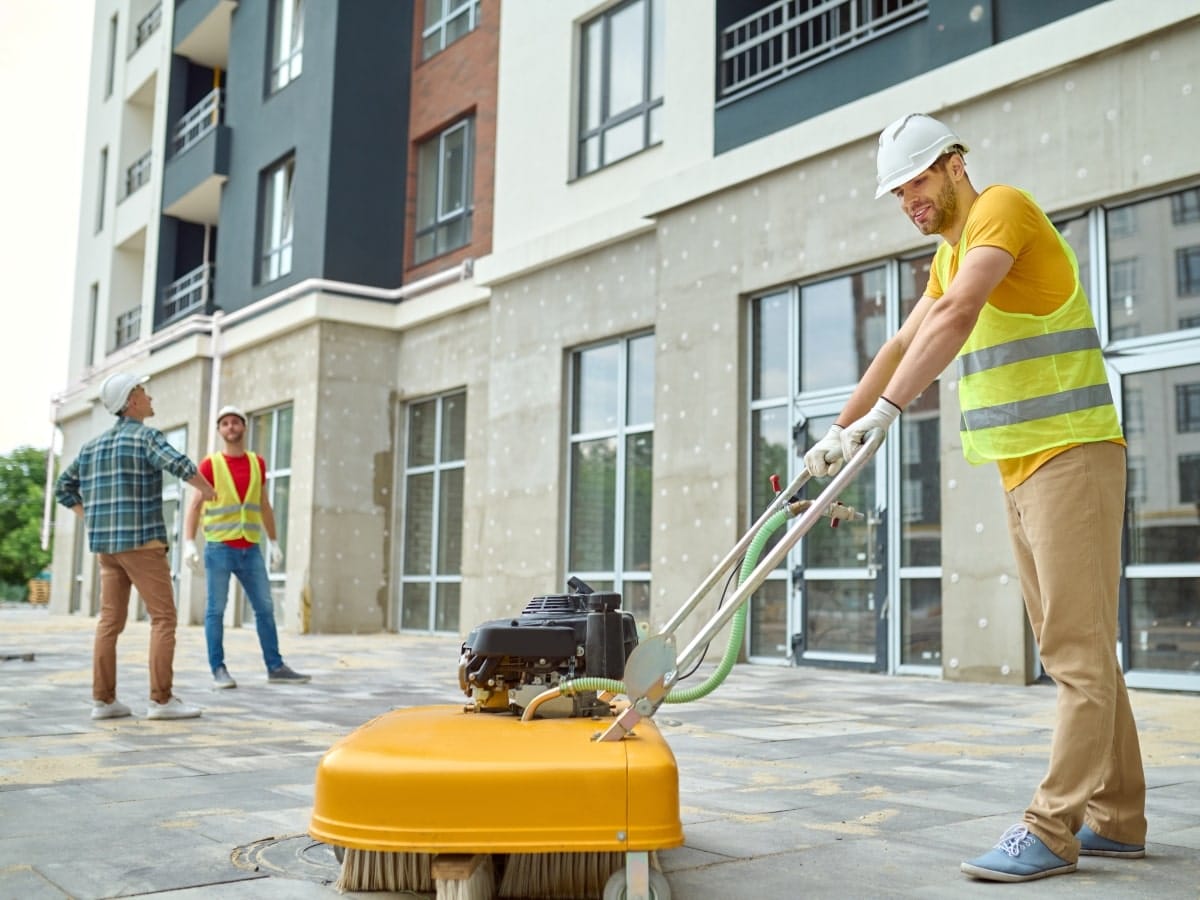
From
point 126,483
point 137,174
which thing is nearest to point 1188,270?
point 126,483

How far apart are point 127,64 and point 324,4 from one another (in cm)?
1059

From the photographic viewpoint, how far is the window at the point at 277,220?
19.0 meters

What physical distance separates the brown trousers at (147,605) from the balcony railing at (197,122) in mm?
16090

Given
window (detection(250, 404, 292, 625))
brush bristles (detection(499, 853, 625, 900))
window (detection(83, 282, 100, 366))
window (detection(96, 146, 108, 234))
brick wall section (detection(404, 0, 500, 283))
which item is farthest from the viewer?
window (detection(96, 146, 108, 234))

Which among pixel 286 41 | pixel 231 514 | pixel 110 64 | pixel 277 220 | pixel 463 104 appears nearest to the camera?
pixel 231 514

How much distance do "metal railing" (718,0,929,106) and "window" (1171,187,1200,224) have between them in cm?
273

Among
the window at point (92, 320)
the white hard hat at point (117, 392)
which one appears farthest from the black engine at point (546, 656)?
the window at point (92, 320)

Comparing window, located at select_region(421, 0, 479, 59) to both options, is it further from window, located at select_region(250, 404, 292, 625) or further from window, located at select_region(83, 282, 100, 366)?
window, located at select_region(83, 282, 100, 366)

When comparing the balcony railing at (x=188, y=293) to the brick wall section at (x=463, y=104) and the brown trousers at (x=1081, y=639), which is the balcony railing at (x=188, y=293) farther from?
the brown trousers at (x=1081, y=639)

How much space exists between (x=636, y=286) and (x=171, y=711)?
298 inches

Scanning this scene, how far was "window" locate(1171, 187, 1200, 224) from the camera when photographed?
8.20 meters

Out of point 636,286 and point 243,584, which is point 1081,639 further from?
point 636,286

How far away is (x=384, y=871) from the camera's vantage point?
2859 millimetres

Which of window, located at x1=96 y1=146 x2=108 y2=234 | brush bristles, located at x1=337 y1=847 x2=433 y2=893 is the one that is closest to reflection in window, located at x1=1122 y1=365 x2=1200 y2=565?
brush bristles, located at x1=337 y1=847 x2=433 y2=893
